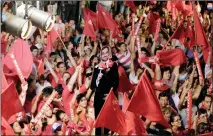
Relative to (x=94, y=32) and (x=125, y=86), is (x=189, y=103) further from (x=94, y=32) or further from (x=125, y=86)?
(x=94, y=32)

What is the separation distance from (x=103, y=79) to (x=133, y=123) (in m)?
0.29

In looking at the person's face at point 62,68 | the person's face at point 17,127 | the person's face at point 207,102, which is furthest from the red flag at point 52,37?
the person's face at point 207,102

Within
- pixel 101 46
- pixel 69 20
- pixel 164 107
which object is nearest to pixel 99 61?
pixel 101 46

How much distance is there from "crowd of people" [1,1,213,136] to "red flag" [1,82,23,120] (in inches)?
1.1

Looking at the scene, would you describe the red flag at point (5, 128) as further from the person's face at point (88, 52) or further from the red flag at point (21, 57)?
the person's face at point (88, 52)

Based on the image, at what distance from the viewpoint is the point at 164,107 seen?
2.42 m

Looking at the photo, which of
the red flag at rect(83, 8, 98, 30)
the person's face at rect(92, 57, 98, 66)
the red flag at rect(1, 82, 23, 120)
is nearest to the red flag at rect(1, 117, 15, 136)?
the red flag at rect(1, 82, 23, 120)

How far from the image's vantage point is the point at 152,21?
2438mm

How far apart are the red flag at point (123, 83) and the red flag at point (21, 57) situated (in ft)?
1.60

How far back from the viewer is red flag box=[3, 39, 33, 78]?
2.41 meters

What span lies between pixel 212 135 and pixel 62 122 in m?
A: 0.82

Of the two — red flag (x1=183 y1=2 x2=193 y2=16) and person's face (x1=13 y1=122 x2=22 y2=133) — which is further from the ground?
red flag (x1=183 y1=2 x2=193 y2=16)

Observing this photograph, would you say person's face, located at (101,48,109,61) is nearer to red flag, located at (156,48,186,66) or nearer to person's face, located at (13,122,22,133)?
red flag, located at (156,48,186,66)

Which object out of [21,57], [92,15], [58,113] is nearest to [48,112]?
[58,113]
